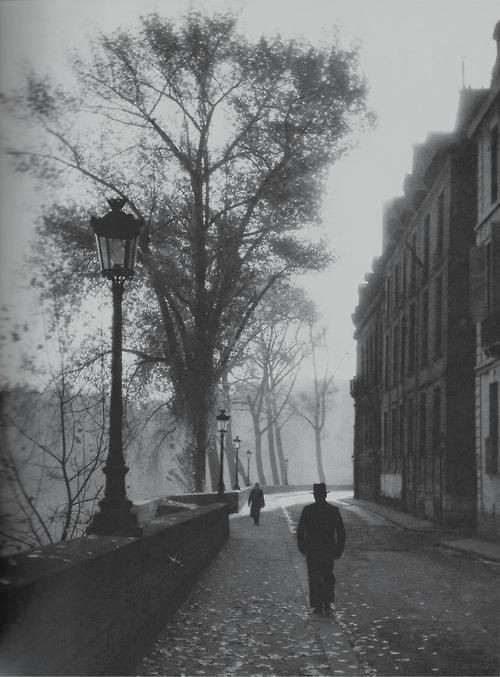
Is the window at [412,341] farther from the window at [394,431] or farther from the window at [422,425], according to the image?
the window at [394,431]

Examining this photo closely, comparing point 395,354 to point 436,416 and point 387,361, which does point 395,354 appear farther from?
point 436,416

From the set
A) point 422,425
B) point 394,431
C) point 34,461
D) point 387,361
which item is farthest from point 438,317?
point 34,461

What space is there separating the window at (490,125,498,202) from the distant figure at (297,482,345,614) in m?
14.0

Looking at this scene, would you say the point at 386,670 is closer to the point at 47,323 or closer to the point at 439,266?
the point at 47,323

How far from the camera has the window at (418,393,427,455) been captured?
102 feet

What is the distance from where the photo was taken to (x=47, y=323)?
11.6 m

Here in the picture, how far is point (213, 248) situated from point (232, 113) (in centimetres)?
387

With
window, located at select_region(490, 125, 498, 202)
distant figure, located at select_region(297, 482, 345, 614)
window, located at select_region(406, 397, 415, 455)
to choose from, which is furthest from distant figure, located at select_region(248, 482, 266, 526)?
distant figure, located at select_region(297, 482, 345, 614)

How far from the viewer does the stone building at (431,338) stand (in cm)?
2669

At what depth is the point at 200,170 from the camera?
89.9 feet

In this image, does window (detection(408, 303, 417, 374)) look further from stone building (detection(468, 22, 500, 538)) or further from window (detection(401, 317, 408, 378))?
stone building (detection(468, 22, 500, 538))

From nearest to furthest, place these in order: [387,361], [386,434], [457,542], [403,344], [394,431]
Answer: [457,542], [403,344], [394,431], [386,434], [387,361]

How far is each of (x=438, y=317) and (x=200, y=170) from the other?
881 centimetres

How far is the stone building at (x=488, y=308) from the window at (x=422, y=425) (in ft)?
23.3
